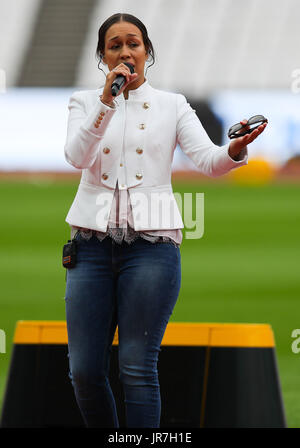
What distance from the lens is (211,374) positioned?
3695 millimetres

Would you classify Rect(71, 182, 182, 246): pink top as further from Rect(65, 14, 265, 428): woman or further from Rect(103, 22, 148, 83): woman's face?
Rect(103, 22, 148, 83): woman's face

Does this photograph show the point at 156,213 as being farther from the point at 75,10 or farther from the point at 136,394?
the point at 75,10

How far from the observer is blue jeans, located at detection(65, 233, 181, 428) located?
3.04m

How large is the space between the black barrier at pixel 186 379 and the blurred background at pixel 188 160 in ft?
3.72

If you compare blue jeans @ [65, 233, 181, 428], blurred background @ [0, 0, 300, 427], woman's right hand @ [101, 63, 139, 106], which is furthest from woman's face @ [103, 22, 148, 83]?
blurred background @ [0, 0, 300, 427]

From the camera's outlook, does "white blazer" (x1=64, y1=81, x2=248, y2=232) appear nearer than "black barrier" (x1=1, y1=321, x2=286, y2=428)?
Yes

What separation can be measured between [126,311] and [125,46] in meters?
0.89

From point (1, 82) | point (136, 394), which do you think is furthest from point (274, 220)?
point (136, 394)

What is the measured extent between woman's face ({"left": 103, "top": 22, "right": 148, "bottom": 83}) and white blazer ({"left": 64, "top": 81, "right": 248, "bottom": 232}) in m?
0.14

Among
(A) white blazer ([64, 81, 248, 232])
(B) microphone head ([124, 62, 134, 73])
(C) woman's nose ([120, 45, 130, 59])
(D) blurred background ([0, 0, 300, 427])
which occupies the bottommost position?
(A) white blazer ([64, 81, 248, 232])

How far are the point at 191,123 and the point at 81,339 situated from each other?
2.74 feet

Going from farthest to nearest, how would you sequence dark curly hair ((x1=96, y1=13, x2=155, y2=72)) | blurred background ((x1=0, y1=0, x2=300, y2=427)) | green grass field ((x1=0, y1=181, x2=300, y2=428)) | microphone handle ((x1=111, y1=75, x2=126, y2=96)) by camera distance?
blurred background ((x1=0, y1=0, x2=300, y2=427))
green grass field ((x1=0, y1=181, x2=300, y2=428))
dark curly hair ((x1=96, y1=13, x2=155, y2=72))
microphone handle ((x1=111, y1=75, x2=126, y2=96))
